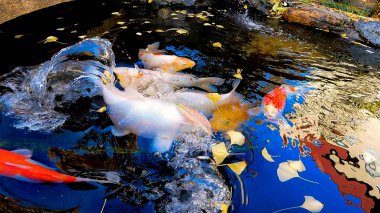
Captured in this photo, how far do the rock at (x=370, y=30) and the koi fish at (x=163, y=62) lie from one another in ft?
14.4

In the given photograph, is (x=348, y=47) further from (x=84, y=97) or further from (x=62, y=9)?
(x=62, y=9)

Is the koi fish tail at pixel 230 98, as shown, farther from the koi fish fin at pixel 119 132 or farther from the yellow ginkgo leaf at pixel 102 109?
the yellow ginkgo leaf at pixel 102 109

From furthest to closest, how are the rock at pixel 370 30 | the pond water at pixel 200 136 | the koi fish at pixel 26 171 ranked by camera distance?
1. the rock at pixel 370 30
2. the pond water at pixel 200 136
3. the koi fish at pixel 26 171

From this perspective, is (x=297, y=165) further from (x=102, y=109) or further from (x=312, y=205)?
(x=102, y=109)

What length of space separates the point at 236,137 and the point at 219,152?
0.31 meters

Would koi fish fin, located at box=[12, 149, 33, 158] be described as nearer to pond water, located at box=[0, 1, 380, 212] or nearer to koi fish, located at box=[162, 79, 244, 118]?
pond water, located at box=[0, 1, 380, 212]

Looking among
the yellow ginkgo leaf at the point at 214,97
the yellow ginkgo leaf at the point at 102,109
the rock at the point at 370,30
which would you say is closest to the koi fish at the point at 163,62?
the yellow ginkgo leaf at the point at 214,97

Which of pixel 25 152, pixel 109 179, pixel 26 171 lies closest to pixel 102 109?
pixel 25 152

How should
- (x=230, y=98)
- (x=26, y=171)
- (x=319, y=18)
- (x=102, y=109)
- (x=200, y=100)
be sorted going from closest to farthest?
(x=26, y=171), (x=102, y=109), (x=200, y=100), (x=230, y=98), (x=319, y=18)

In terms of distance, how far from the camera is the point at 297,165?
2461mm

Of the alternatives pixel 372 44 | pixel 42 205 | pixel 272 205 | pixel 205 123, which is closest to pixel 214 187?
pixel 272 205

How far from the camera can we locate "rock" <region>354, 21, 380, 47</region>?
5.95 m

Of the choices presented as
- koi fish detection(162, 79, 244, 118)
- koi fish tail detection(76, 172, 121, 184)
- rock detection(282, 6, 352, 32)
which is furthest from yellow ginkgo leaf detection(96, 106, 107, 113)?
rock detection(282, 6, 352, 32)

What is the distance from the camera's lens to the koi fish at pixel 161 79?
3.39m
